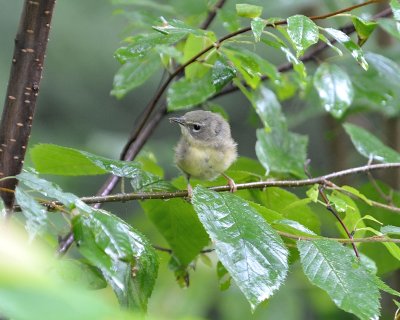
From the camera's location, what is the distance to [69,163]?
126cm

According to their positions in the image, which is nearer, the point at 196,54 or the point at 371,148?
the point at 196,54

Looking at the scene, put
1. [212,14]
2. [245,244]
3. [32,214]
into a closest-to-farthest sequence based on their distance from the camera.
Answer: [32,214] < [245,244] < [212,14]

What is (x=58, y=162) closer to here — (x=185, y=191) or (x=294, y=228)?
(x=185, y=191)

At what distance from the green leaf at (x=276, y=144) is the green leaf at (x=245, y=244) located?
562 mm

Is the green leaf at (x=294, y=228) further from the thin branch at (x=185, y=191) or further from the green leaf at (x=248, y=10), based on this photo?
the green leaf at (x=248, y=10)

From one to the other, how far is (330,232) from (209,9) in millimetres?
1472

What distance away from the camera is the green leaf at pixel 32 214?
800 mm

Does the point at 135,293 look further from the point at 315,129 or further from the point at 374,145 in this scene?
the point at 315,129

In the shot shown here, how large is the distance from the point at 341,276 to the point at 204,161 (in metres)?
0.72

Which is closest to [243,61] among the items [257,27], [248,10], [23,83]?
[248,10]

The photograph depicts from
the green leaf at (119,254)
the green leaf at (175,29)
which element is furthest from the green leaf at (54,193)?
the green leaf at (175,29)

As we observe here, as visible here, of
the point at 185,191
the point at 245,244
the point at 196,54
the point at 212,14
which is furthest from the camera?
the point at 212,14

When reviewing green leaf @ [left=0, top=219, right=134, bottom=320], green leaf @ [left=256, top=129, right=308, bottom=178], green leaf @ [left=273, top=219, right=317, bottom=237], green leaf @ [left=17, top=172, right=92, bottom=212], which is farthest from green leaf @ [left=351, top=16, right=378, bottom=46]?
green leaf @ [left=0, top=219, right=134, bottom=320]

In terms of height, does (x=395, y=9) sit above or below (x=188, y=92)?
above
